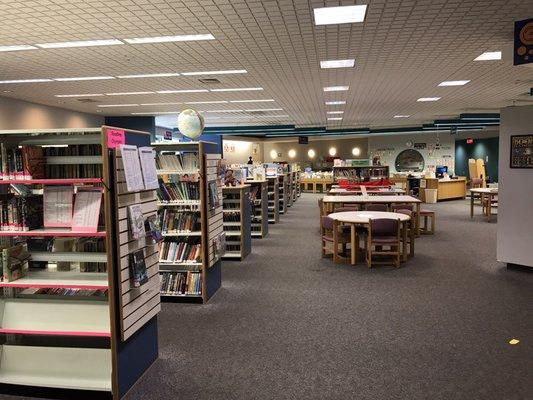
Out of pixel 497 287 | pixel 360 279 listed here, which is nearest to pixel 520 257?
pixel 497 287

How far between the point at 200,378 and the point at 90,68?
5.43 metres

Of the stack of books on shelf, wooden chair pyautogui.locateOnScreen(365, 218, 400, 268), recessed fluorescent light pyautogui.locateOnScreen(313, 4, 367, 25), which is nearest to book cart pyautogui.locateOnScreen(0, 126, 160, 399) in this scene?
the stack of books on shelf

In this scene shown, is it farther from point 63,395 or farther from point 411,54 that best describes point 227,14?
point 63,395

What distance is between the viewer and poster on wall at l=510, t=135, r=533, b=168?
6391 millimetres

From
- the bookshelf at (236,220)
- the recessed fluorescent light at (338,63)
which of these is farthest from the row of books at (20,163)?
the recessed fluorescent light at (338,63)

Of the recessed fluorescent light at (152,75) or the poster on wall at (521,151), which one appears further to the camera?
the recessed fluorescent light at (152,75)

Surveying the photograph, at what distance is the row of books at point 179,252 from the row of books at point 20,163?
7.75 ft

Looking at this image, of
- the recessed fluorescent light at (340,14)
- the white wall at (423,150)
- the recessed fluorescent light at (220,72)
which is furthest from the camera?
the white wall at (423,150)

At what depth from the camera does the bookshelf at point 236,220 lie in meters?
7.66

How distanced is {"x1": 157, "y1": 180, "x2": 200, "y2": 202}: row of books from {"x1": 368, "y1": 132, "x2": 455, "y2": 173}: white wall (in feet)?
67.2

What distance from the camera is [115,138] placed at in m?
3.11

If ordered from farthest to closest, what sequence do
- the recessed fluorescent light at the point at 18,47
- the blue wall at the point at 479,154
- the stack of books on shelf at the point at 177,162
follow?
1. the blue wall at the point at 479,154
2. the recessed fluorescent light at the point at 18,47
3. the stack of books on shelf at the point at 177,162

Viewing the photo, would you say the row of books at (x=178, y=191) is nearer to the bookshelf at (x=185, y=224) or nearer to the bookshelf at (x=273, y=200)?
the bookshelf at (x=185, y=224)

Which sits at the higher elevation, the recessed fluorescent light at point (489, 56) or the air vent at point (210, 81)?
the air vent at point (210, 81)
